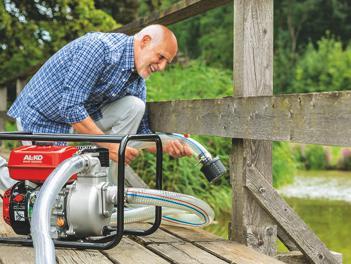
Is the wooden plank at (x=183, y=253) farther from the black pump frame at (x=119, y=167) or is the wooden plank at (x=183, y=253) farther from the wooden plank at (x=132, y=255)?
the black pump frame at (x=119, y=167)

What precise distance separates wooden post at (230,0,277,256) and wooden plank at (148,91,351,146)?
0.10 m

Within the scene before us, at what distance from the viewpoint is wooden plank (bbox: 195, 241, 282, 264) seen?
221cm

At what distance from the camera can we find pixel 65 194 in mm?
2244

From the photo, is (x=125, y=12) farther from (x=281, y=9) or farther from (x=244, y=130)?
(x=281, y=9)

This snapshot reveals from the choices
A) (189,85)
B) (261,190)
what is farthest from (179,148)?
(189,85)

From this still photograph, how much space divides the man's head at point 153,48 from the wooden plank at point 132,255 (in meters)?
0.74

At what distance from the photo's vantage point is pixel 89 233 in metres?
2.26

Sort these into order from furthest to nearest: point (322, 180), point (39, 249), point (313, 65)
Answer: point (313, 65) < point (322, 180) < point (39, 249)

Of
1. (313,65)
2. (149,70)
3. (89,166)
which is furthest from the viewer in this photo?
(313,65)

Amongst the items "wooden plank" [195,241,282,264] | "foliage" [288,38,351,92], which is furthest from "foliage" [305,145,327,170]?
"wooden plank" [195,241,282,264]

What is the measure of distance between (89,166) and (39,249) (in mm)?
465

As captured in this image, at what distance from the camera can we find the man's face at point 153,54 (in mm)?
2807

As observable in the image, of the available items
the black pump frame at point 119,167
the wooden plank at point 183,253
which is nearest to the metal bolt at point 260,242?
the wooden plank at point 183,253

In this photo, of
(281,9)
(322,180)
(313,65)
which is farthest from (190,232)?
(281,9)
